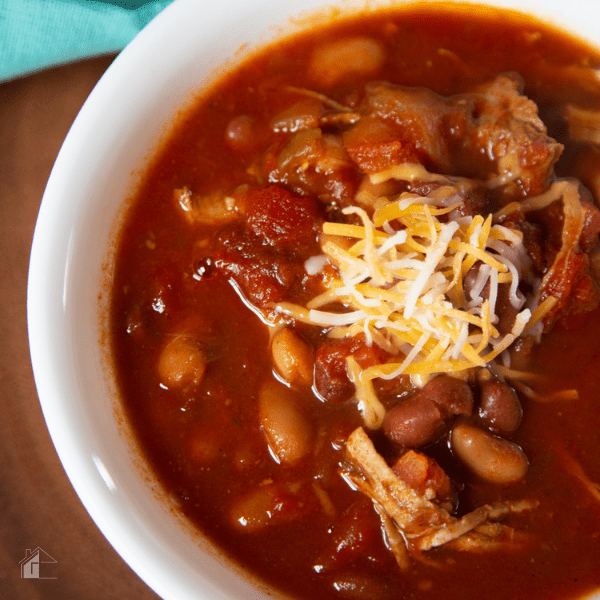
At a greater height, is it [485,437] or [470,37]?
[470,37]

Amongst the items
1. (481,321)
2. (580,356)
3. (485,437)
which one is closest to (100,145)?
(481,321)

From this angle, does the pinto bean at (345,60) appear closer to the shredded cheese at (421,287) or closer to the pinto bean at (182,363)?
the shredded cheese at (421,287)

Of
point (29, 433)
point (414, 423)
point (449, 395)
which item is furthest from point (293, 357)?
point (29, 433)

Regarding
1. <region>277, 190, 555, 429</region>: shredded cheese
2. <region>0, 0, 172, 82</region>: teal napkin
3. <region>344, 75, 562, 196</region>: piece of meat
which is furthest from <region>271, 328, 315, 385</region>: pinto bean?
<region>0, 0, 172, 82</region>: teal napkin

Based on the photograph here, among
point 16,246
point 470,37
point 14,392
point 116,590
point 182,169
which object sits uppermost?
point 470,37

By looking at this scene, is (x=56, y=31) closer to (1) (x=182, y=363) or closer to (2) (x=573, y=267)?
(1) (x=182, y=363)

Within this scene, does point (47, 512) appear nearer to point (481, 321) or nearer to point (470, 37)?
point (481, 321)

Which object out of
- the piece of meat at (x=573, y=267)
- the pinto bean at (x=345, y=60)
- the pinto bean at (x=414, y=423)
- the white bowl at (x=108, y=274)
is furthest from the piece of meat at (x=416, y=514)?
the pinto bean at (x=345, y=60)
